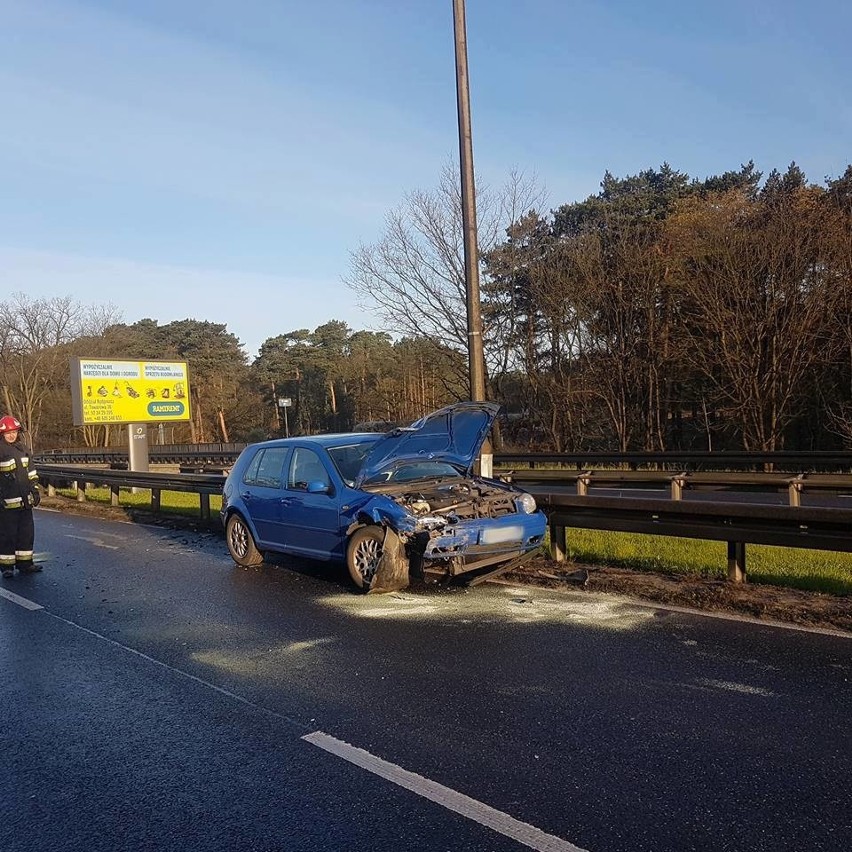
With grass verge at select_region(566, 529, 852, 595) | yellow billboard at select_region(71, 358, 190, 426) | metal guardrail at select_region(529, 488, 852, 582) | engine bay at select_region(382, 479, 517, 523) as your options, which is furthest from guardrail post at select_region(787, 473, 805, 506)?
yellow billboard at select_region(71, 358, 190, 426)

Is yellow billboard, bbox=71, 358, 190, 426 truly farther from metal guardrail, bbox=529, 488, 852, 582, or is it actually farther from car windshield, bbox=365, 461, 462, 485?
metal guardrail, bbox=529, 488, 852, 582

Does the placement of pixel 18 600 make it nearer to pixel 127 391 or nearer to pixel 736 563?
pixel 736 563

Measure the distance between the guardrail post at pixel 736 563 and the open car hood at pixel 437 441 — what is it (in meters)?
2.81

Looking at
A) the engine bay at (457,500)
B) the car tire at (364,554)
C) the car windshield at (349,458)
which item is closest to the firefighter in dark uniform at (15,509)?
the car windshield at (349,458)

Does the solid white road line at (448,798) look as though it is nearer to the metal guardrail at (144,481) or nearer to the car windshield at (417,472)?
the car windshield at (417,472)

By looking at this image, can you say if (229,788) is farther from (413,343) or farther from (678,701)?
(413,343)

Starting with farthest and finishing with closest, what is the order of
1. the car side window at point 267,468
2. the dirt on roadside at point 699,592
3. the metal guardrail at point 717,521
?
the car side window at point 267,468, the metal guardrail at point 717,521, the dirt on roadside at point 699,592

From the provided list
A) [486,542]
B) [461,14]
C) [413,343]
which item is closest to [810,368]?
[413,343]

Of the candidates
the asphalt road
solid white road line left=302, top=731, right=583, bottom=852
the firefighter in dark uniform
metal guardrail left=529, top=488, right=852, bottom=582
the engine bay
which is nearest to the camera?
solid white road line left=302, top=731, right=583, bottom=852

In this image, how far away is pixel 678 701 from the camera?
4.58 meters

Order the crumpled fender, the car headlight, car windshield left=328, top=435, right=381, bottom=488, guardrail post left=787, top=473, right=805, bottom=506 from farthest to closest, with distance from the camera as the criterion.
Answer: guardrail post left=787, top=473, right=805, bottom=506 < car windshield left=328, top=435, right=381, bottom=488 < the car headlight < the crumpled fender

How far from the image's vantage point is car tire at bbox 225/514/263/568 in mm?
9570

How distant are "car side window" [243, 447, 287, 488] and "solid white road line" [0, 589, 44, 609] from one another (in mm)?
2726

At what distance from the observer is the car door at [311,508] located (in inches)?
319
